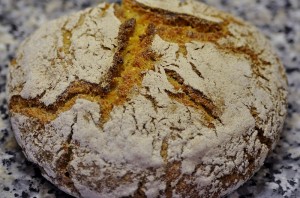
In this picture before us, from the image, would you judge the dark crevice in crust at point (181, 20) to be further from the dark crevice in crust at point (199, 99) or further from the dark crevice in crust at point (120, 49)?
Result: the dark crevice in crust at point (199, 99)

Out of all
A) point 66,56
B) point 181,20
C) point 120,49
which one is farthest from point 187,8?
point 66,56

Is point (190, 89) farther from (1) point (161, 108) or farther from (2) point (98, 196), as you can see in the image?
(2) point (98, 196)

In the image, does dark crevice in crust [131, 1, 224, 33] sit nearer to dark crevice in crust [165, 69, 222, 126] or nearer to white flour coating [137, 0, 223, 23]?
white flour coating [137, 0, 223, 23]

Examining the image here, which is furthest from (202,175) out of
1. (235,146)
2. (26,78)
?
(26,78)

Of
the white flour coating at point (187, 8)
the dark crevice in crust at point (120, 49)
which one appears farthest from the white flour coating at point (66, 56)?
the white flour coating at point (187, 8)

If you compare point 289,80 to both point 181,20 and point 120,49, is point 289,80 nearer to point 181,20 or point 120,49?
point 181,20

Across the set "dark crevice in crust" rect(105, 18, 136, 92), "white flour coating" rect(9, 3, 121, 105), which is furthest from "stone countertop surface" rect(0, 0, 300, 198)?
"dark crevice in crust" rect(105, 18, 136, 92)
